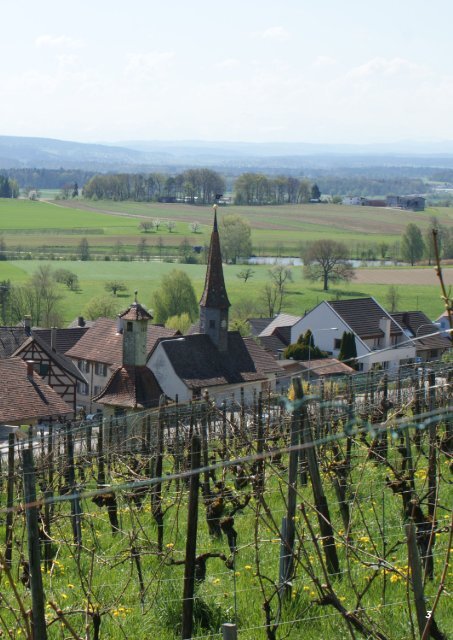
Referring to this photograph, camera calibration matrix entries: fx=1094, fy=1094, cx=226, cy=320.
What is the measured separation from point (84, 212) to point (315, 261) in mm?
83591

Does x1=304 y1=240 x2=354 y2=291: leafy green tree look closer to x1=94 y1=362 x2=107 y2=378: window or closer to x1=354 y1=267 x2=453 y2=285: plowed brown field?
x1=354 y1=267 x2=453 y2=285: plowed brown field

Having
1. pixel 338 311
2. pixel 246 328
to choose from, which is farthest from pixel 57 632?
pixel 246 328

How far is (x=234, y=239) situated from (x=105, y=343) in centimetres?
6499

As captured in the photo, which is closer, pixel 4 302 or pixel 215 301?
pixel 215 301

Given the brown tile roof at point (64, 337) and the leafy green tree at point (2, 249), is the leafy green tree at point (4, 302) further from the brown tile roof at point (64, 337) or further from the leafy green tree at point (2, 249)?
the leafy green tree at point (2, 249)

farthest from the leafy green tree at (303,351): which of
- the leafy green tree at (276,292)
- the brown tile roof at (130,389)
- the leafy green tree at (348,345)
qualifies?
the leafy green tree at (276,292)

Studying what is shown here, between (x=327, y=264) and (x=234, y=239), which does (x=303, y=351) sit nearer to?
(x=327, y=264)

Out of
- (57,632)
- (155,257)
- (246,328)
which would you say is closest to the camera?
(57,632)

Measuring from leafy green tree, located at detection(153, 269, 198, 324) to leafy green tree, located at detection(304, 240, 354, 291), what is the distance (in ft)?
72.7

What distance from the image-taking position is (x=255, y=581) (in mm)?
8891

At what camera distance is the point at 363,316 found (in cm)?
5422

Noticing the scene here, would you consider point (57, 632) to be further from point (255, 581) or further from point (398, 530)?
point (398, 530)

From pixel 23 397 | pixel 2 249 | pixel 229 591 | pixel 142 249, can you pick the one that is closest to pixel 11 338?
pixel 23 397

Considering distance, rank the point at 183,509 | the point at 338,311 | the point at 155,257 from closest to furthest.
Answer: the point at 183,509, the point at 338,311, the point at 155,257
